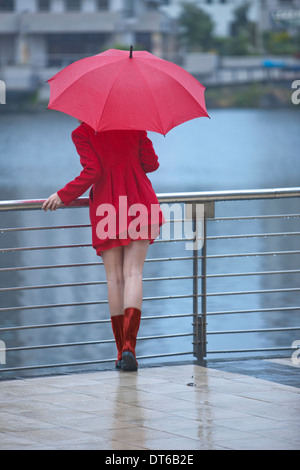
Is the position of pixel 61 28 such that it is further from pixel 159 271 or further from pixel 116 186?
pixel 116 186

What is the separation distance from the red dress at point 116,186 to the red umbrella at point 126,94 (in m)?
0.16

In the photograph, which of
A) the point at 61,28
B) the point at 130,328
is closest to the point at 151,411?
the point at 130,328

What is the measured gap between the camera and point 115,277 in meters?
5.09

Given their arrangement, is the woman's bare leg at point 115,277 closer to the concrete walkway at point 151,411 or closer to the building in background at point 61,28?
the concrete walkway at point 151,411

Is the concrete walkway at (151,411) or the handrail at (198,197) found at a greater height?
the handrail at (198,197)

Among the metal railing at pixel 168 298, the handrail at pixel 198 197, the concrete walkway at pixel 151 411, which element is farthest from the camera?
the metal railing at pixel 168 298

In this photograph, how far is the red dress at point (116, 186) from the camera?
4.89 meters

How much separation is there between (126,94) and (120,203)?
21.4 inches

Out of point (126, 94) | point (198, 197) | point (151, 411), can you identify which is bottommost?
point (151, 411)

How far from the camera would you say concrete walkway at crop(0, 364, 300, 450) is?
3881 millimetres

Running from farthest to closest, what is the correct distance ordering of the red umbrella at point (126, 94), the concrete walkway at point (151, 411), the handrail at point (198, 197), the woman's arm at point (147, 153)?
the handrail at point (198, 197)
the woman's arm at point (147, 153)
the red umbrella at point (126, 94)
the concrete walkway at point (151, 411)

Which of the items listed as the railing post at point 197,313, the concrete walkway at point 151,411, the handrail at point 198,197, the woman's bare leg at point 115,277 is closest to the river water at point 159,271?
the woman's bare leg at point 115,277

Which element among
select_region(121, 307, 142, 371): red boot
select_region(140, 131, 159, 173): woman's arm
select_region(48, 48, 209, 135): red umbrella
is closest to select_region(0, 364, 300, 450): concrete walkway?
select_region(121, 307, 142, 371): red boot

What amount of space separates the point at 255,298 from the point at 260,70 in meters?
A: 115
